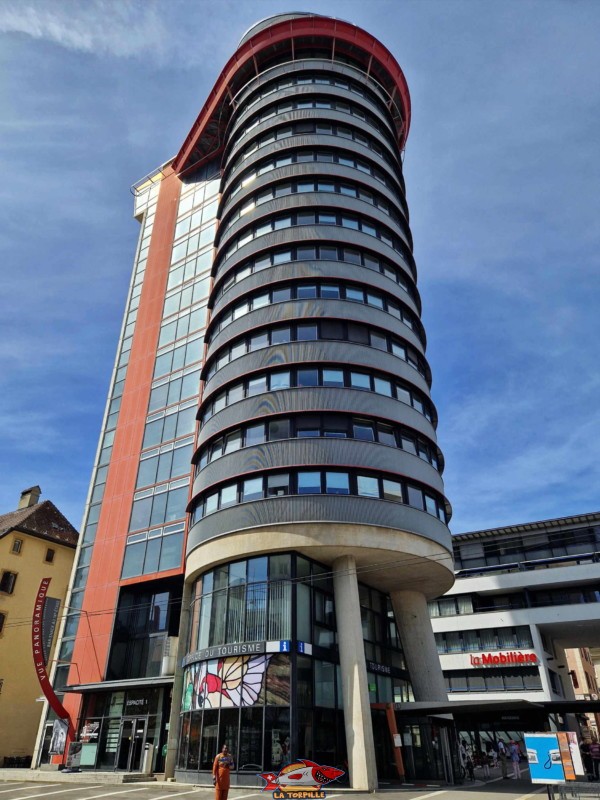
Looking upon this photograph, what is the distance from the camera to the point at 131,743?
107 feet

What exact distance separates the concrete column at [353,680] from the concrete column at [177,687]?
8.86 metres

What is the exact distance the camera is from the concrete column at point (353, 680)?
78.4ft

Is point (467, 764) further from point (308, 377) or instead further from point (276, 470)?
point (308, 377)

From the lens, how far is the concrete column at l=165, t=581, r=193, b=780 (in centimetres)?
2939

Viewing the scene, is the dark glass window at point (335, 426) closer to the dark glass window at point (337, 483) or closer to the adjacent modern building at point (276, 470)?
the adjacent modern building at point (276, 470)

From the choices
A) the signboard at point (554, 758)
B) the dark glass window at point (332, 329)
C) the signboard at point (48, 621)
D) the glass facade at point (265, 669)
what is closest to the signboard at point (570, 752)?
the signboard at point (554, 758)

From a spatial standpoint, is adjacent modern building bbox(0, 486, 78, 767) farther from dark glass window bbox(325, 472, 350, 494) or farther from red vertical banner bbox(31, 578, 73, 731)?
dark glass window bbox(325, 472, 350, 494)

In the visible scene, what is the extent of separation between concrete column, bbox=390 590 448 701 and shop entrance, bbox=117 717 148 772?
14.9 metres

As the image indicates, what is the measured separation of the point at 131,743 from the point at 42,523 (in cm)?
2632

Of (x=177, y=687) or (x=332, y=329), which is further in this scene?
(x=332, y=329)

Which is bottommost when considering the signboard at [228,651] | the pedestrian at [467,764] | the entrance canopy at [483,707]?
the pedestrian at [467,764]

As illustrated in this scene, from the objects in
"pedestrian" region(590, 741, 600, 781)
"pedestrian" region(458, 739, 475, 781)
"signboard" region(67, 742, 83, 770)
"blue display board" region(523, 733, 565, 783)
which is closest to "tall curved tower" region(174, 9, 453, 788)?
"pedestrian" region(458, 739, 475, 781)

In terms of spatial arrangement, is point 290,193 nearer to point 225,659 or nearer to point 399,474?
point 399,474

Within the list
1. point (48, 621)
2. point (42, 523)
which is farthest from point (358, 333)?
point (42, 523)
